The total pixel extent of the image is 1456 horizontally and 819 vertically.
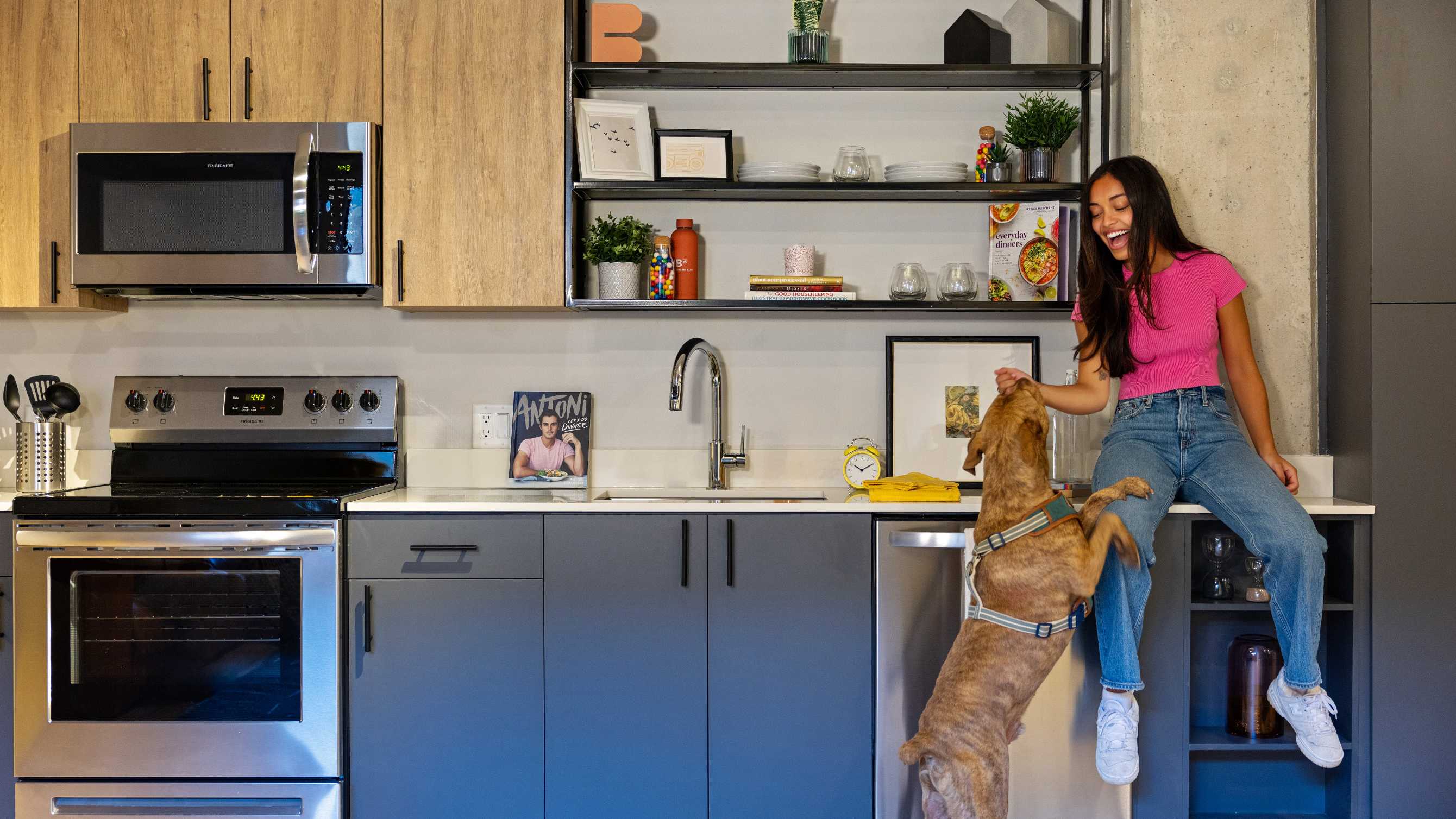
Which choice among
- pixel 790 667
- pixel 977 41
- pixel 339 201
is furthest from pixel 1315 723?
pixel 339 201

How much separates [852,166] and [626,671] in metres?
1.51

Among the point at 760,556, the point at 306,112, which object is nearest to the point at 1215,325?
the point at 760,556

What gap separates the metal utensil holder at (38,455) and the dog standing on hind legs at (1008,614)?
2485 mm

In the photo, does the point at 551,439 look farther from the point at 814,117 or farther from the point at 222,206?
the point at 814,117

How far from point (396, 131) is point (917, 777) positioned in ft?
7.05

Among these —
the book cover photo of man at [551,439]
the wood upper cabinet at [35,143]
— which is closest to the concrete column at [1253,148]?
the book cover photo of man at [551,439]

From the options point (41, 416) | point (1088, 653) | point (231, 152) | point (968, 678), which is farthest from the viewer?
point (41, 416)

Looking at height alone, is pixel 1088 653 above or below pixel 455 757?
above

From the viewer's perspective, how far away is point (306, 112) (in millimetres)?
2615

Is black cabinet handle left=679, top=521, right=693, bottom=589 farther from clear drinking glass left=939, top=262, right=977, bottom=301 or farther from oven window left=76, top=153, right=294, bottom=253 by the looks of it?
oven window left=76, top=153, right=294, bottom=253

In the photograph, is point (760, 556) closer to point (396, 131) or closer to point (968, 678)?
point (968, 678)

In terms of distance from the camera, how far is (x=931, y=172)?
2680 mm

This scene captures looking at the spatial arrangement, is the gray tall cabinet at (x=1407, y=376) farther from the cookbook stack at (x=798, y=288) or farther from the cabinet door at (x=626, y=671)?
the cabinet door at (x=626, y=671)

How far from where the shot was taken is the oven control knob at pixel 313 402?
2.85 metres
